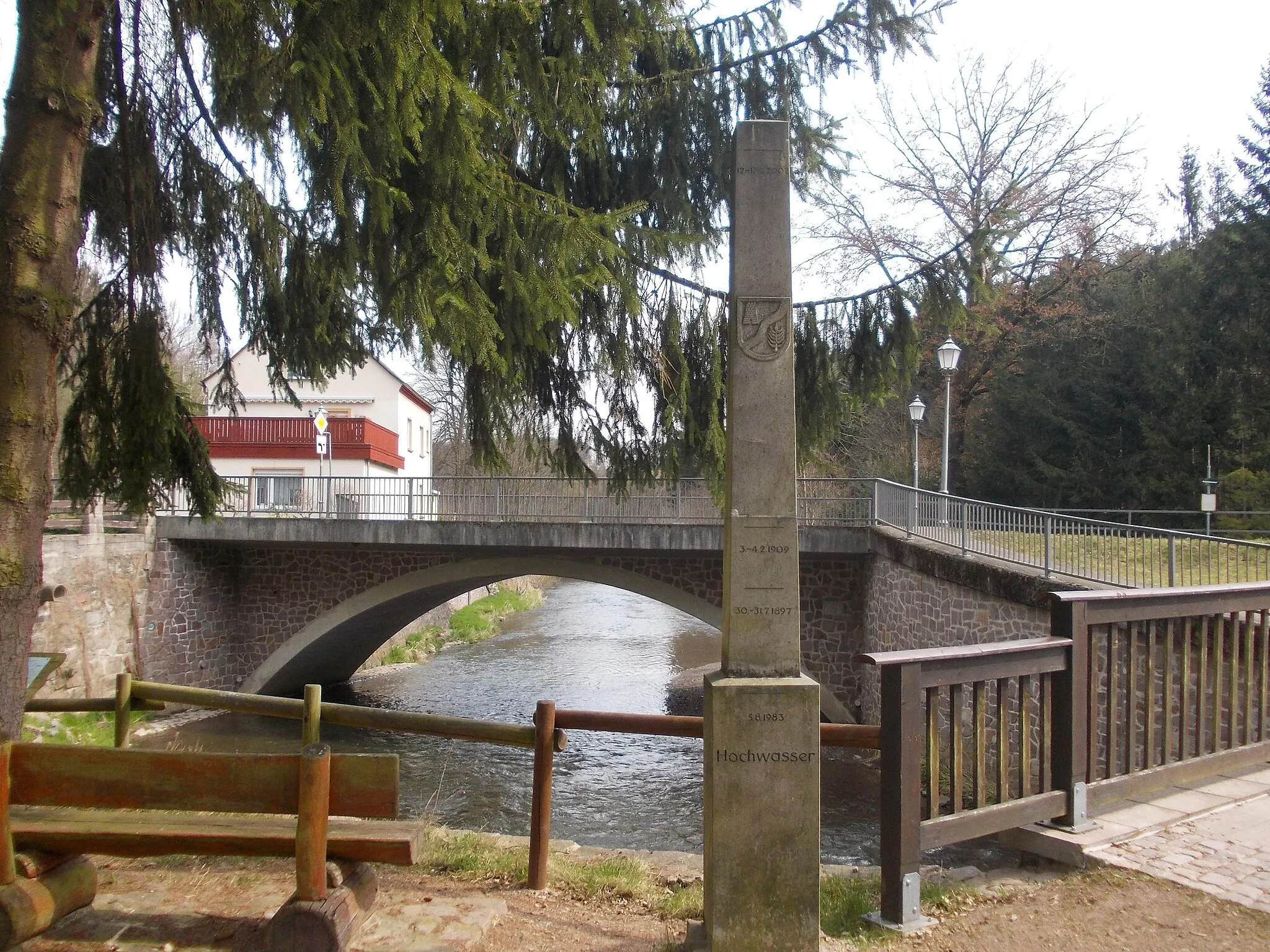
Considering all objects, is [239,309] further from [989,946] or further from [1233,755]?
[1233,755]

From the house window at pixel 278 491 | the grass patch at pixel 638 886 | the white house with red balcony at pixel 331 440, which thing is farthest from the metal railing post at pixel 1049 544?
the house window at pixel 278 491

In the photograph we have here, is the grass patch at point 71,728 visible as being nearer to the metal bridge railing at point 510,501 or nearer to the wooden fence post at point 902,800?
the metal bridge railing at point 510,501

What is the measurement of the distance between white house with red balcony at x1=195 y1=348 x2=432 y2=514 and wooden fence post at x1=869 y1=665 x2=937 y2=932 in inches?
530

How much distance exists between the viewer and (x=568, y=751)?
15250mm

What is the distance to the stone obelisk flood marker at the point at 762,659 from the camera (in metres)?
3.24

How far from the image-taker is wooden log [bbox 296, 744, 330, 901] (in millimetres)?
3135

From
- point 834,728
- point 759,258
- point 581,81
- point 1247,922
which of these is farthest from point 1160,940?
point 581,81

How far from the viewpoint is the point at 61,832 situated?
3.27 metres

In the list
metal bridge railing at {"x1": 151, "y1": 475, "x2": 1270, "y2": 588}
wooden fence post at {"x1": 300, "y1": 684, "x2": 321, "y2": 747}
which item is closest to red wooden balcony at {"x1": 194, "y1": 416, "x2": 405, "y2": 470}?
metal bridge railing at {"x1": 151, "y1": 475, "x2": 1270, "y2": 588}

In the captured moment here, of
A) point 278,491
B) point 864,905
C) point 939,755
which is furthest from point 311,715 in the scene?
point 278,491

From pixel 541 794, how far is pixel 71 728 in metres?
11.5

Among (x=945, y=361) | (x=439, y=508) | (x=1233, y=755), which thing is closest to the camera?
(x=1233, y=755)

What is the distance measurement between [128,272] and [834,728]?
14.6 feet

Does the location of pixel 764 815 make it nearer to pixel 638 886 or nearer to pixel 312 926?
pixel 638 886
